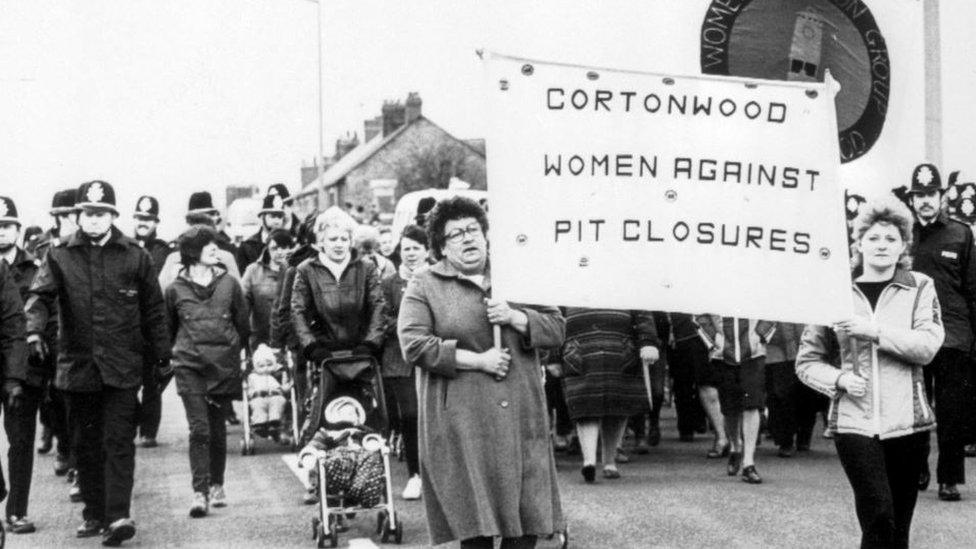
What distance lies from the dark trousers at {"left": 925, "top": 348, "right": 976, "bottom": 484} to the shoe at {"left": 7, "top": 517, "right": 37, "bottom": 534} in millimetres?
6371

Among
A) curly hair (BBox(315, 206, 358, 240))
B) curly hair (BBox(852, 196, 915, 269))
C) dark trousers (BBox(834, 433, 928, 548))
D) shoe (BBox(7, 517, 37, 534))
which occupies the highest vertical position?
curly hair (BBox(315, 206, 358, 240))

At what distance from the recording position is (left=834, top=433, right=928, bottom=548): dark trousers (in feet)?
25.3

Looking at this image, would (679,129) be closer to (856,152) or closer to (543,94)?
(543,94)

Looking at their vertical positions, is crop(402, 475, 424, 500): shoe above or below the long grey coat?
below

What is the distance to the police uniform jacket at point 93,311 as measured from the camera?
34.7 feet

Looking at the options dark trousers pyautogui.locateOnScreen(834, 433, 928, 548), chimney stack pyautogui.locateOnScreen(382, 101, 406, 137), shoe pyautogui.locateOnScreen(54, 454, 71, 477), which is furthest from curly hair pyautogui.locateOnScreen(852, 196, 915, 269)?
chimney stack pyautogui.locateOnScreen(382, 101, 406, 137)

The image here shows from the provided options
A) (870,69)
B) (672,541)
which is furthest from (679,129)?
(672,541)

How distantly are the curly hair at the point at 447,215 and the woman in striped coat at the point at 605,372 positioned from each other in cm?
535

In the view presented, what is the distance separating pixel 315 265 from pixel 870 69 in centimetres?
416

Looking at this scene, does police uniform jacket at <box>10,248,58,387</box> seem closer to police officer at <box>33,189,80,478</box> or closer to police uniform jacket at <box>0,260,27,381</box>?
police officer at <box>33,189,80,478</box>

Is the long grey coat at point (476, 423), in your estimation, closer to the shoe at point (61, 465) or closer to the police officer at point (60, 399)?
the police officer at point (60, 399)

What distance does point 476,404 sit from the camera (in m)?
7.58

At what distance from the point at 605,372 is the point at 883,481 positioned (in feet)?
18.2

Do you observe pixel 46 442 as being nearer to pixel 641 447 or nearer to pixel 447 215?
pixel 641 447
